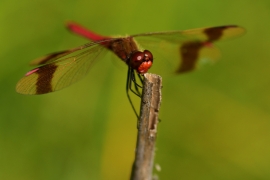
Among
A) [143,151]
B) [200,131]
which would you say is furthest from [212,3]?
[143,151]

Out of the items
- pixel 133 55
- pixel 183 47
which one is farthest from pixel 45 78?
pixel 183 47

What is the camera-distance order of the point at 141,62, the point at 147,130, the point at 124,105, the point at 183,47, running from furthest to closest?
the point at 124,105 < the point at 183,47 < the point at 141,62 < the point at 147,130

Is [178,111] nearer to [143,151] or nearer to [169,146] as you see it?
[169,146]

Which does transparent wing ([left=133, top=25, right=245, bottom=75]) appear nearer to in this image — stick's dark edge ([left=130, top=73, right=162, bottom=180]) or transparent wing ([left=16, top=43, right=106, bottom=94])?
transparent wing ([left=16, top=43, right=106, bottom=94])

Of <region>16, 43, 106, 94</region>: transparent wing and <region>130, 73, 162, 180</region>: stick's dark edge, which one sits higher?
<region>16, 43, 106, 94</region>: transparent wing

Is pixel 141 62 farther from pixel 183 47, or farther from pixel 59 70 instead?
pixel 183 47

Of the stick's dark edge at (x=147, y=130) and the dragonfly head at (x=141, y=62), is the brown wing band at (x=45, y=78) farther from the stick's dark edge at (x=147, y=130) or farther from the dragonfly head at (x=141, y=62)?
the stick's dark edge at (x=147, y=130)

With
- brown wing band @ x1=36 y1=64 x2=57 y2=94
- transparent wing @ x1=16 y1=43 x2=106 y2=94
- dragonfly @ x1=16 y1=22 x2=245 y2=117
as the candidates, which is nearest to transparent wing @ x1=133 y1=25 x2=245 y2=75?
dragonfly @ x1=16 y1=22 x2=245 y2=117
